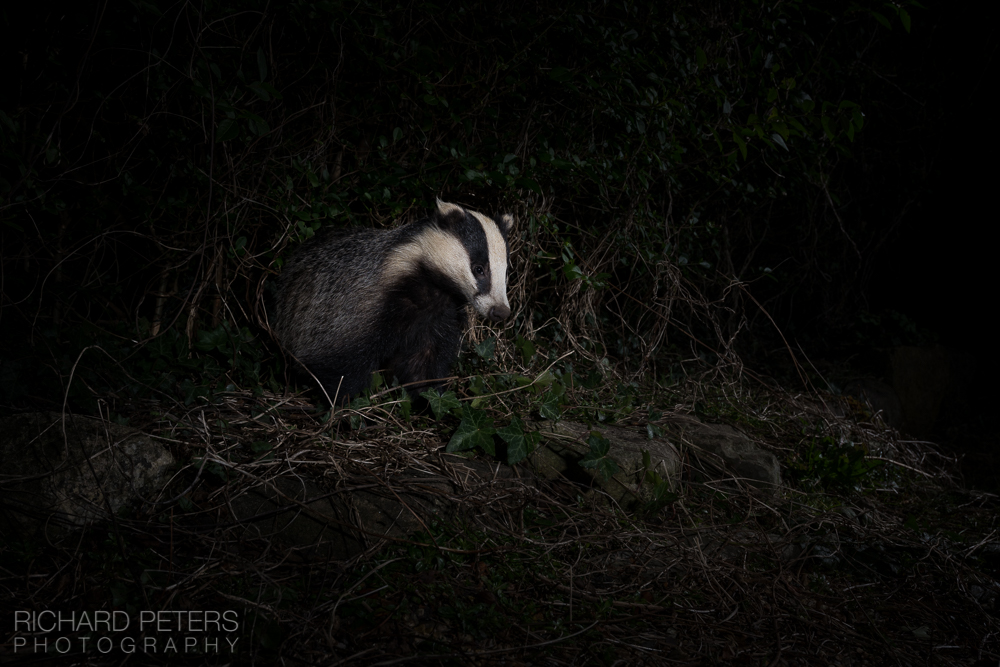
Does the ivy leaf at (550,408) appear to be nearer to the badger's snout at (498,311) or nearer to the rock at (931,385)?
the badger's snout at (498,311)

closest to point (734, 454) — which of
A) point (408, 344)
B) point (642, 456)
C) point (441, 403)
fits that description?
point (642, 456)

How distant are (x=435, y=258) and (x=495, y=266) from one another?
0.33m

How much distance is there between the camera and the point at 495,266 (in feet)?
11.3

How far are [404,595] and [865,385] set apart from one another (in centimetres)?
485

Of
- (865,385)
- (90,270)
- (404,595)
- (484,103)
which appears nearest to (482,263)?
(484,103)

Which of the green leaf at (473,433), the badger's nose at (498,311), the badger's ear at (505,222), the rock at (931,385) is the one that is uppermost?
the badger's ear at (505,222)

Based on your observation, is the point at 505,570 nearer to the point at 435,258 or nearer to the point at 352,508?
the point at 352,508

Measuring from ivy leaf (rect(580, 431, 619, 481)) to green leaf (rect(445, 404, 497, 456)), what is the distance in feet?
1.48

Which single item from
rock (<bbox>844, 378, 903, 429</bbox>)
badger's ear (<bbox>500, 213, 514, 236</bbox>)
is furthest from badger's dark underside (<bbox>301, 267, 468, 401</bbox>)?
rock (<bbox>844, 378, 903, 429</bbox>)

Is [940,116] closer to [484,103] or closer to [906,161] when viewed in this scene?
[906,161]

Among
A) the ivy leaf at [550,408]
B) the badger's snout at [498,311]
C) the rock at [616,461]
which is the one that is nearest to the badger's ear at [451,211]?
the badger's snout at [498,311]

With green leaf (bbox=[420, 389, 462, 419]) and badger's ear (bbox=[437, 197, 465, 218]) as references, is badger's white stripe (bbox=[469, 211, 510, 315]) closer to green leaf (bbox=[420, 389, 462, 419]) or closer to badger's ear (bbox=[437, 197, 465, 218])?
badger's ear (bbox=[437, 197, 465, 218])

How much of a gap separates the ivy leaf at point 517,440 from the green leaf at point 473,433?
8cm

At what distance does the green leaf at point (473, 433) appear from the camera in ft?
9.79
